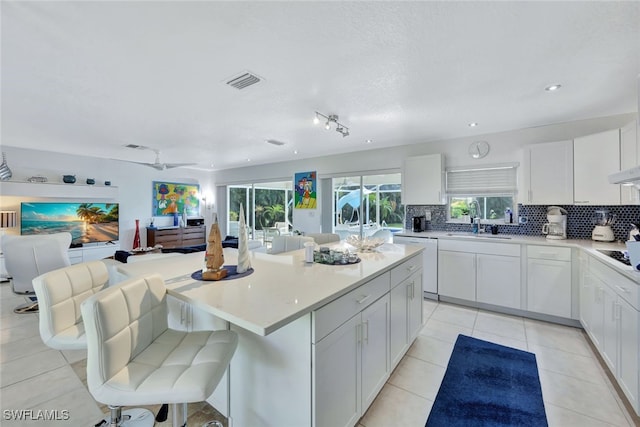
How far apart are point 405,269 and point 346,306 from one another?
1007 millimetres

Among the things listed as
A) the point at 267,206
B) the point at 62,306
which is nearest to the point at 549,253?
the point at 62,306

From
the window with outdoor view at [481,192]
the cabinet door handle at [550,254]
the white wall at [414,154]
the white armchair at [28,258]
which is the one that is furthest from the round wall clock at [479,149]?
the white armchair at [28,258]

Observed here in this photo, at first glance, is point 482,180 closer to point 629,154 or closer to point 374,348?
point 629,154

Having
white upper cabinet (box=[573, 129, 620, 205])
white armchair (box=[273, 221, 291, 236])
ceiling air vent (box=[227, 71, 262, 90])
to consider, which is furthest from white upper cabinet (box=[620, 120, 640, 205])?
white armchair (box=[273, 221, 291, 236])

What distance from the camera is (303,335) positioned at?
4.17ft

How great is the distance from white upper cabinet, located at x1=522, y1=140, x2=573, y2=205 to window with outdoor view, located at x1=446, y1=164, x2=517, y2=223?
0.35m

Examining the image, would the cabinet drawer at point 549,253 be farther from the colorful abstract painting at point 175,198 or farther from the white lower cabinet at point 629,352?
the colorful abstract painting at point 175,198

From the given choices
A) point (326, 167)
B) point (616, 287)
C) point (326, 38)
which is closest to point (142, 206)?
point (326, 167)

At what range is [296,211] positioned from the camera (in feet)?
20.7

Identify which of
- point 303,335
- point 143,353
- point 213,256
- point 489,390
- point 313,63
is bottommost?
point 489,390

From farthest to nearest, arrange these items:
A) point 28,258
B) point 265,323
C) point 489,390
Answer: point 28,258 → point 489,390 → point 265,323

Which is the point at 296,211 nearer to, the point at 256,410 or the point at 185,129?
the point at 185,129

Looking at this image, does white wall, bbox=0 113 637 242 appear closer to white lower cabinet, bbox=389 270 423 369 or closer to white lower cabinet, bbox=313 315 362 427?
white lower cabinet, bbox=389 270 423 369

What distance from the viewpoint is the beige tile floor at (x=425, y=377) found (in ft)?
5.87
